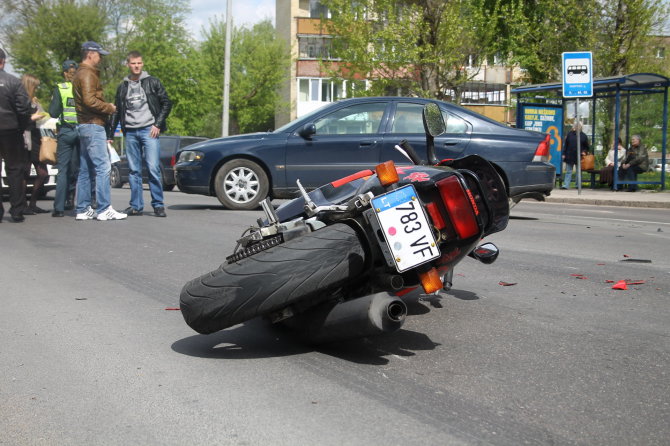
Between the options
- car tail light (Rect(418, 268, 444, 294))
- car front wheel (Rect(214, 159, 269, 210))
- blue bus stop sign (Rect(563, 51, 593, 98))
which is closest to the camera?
car tail light (Rect(418, 268, 444, 294))

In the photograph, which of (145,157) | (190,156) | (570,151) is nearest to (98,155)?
(145,157)

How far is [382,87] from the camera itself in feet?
117

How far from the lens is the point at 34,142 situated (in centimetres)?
1221

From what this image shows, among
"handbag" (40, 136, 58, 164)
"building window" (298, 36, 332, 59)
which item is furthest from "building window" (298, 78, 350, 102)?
"handbag" (40, 136, 58, 164)

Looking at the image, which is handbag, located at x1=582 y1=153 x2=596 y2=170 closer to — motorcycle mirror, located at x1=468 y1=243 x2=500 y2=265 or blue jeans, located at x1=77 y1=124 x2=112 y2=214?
blue jeans, located at x1=77 y1=124 x2=112 y2=214

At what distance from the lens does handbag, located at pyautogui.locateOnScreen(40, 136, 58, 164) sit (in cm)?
1215

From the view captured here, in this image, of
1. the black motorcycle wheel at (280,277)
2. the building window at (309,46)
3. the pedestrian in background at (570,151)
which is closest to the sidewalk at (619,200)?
the pedestrian in background at (570,151)

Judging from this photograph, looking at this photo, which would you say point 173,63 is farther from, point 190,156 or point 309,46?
point 190,156

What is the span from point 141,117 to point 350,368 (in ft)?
24.1

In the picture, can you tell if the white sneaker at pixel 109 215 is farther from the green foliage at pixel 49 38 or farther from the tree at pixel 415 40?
the green foliage at pixel 49 38

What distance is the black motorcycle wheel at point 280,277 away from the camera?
12.2 ft

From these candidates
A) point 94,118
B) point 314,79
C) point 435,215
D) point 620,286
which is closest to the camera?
point 435,215

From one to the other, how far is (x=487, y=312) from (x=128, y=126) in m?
6.78

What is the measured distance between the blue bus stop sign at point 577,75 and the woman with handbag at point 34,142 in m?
11.2
